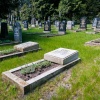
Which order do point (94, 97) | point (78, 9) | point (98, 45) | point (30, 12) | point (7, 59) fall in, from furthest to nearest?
1. point (30, 12)
2. point (78, 9)
3. point (98, 45)
4. point (7, 59)
5. point (94, 97)

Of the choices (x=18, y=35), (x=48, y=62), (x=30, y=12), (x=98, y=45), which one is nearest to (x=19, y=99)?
(x=48, y=62)

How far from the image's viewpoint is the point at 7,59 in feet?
20.6

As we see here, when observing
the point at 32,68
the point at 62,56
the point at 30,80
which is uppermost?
the point at 62,56

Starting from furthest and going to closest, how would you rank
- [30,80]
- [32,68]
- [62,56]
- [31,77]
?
[62,56] < [32,68] < [31,77] < [30,80]

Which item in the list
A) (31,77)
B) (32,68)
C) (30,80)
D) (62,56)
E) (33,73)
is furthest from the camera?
(62,56)

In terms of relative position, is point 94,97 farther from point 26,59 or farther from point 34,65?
point 26,59

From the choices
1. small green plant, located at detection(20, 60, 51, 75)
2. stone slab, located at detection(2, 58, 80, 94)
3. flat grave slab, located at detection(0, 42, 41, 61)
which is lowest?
stone slab, located at detection(2, 58, 80, 94)

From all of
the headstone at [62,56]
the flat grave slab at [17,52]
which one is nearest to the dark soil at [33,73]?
the headstone at [62,56]

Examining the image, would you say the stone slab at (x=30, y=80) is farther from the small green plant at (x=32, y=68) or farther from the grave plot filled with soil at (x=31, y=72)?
the small green plant at (x=32, y=68)

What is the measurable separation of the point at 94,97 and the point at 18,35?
775 centimetres

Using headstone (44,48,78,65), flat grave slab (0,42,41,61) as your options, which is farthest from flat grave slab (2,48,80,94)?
flat grave slab (0,42,41,61)

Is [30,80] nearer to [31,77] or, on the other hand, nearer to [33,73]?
[31,77]

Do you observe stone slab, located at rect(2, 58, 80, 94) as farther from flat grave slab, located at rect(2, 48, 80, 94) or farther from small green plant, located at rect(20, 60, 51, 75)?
small green plant, located at rect(20, 60, 51, 75)

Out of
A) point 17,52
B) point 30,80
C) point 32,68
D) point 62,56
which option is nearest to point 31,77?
point 30,80
